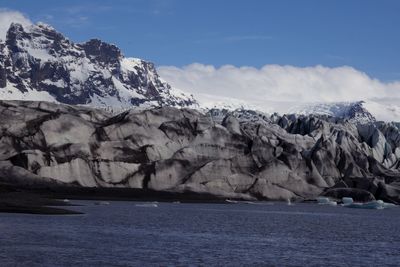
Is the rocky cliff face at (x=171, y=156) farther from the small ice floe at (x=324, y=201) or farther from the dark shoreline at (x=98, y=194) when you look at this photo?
the small ice floe at (x=324, y=201)

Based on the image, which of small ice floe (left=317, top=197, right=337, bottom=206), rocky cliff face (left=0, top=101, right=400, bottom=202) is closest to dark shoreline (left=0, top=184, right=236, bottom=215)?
rocky cliff face (left=0, top=101, right=400, bottom=202)

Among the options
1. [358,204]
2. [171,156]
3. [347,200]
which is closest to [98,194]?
[171,156]

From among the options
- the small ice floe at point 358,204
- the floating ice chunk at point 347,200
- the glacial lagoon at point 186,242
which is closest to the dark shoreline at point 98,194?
the floating ice chunk at point 347,200

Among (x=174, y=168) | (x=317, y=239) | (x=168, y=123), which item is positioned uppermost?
(x=168, y=123)

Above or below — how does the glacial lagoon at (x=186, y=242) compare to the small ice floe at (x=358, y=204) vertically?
below

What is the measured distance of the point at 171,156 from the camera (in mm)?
137750

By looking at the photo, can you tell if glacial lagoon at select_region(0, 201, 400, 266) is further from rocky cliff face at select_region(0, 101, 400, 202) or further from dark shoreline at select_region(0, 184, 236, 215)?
rocky cliff face at select_region(0, 101, 400, 202)

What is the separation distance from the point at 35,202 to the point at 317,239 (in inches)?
1599

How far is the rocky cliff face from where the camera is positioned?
128m

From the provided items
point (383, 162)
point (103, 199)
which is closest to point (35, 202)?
point (103, 199)

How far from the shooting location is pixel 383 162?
17700cm

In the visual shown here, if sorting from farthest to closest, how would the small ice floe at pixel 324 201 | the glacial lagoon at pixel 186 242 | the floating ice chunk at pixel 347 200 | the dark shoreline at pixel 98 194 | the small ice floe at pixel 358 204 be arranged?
the floating ice chunk at pixel 347 200 → the small ice floe at pixel 324 201 → the small ice floe at pixel 358 204 → the dark shoreline at pixel 98 194 → the glacial lagoon at pixel 186 242

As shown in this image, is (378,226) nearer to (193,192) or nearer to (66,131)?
(193,192)

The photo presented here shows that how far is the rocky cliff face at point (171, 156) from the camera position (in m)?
128
